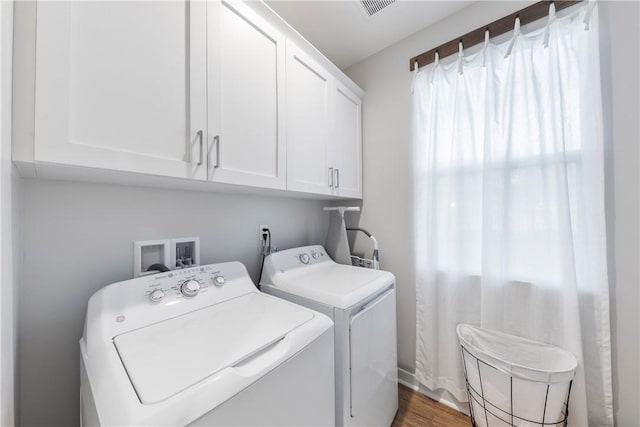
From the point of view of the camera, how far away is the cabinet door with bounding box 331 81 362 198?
175 cm

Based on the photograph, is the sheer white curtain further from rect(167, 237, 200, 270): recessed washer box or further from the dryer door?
rect(167, 237, 200, 270): recessed washer box

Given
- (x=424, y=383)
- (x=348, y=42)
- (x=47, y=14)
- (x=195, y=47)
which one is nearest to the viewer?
(x=47, y=14)

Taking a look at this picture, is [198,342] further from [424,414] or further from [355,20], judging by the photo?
[355,20]

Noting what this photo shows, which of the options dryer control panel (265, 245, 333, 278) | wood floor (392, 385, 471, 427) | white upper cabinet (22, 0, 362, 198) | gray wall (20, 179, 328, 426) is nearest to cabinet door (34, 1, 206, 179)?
white upper cabinet (22, 0, 362, 198)

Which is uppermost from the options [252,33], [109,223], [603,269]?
[252,33]

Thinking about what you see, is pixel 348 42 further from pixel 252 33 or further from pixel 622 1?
pixel 622 1

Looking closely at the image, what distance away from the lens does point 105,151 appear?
74cm

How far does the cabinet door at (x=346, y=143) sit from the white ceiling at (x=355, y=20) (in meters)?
0.39

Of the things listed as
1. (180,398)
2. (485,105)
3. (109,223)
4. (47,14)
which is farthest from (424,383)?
(47,14)

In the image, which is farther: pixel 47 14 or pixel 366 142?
pixel 366 142

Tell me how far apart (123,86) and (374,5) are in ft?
5.26

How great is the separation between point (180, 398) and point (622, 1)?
2384mm

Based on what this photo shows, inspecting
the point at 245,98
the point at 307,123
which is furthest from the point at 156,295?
the point at 307,123

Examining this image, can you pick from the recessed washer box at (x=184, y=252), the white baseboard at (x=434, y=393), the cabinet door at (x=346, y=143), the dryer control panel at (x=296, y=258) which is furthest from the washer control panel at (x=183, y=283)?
the white baseboard at (x=434, y=393)
